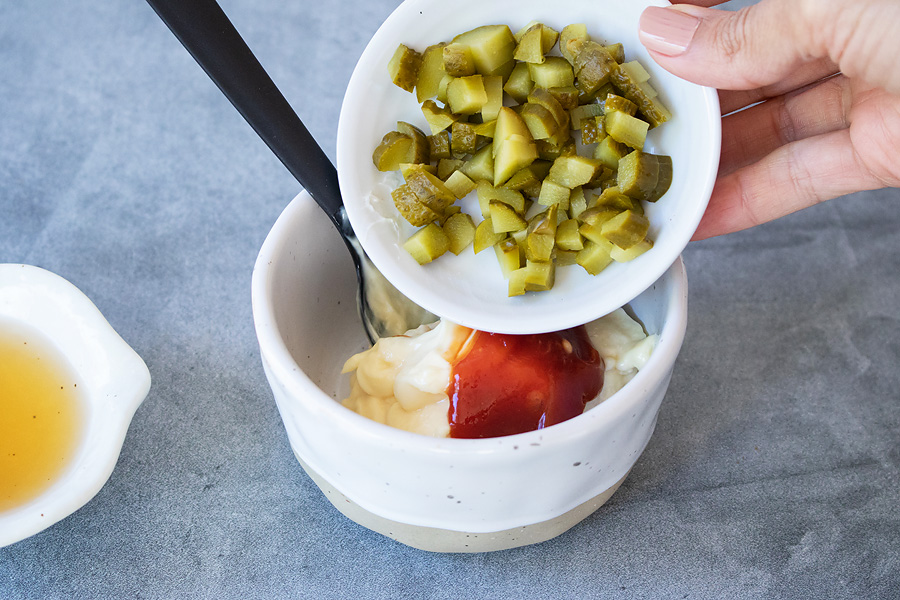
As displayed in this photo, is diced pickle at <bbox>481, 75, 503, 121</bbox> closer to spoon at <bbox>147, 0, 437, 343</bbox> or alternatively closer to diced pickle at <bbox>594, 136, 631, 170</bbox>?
diced pickle at <bbox>594, 136, 631, 170</bbox>

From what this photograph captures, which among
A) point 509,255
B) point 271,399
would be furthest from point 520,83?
point 271,399

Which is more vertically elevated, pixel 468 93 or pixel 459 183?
pixel 468 93

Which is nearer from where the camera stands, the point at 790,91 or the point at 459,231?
the point at 459,231

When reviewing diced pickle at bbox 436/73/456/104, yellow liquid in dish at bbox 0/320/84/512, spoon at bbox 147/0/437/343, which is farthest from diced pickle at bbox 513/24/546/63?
yellow liquid in dish at bbox 0/320/84/512

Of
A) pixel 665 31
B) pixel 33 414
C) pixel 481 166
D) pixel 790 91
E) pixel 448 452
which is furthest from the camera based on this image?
pixel 790 91

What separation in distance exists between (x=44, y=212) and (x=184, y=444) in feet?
2.39

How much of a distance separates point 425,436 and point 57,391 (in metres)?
0.72

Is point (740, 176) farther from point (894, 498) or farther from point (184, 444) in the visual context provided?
point (184, 444)

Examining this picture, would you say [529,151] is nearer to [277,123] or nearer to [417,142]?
[417,142]

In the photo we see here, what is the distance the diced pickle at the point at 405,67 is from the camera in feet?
3.99

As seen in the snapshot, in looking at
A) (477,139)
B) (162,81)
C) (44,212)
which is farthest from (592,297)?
(162,81)

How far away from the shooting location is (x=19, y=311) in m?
1.42

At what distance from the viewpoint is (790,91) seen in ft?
5.04

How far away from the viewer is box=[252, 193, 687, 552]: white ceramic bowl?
103 centimetres
